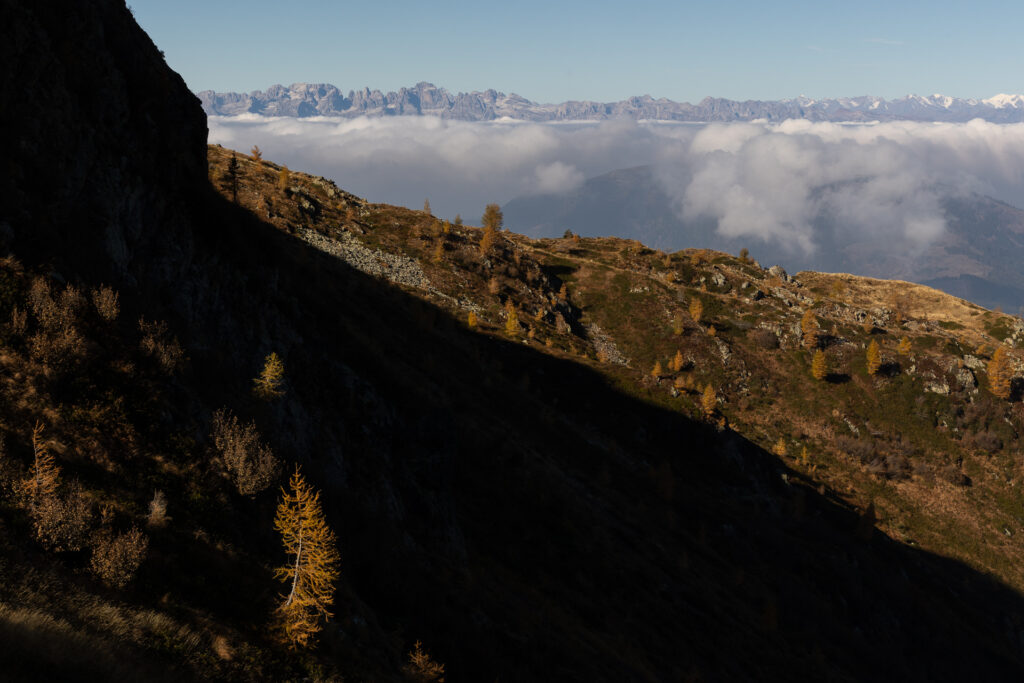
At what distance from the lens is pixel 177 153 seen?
26.5m

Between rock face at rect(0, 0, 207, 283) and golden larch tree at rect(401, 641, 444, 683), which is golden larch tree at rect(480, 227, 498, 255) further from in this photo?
golden larch tree at rect(401, 641, 444, 683)

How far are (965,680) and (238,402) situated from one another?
7513 centimetres

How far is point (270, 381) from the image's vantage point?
902 inches

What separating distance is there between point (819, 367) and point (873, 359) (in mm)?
11125

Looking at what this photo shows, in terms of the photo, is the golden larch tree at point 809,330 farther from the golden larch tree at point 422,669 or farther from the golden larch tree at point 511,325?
the golden larch tree at point 422,669

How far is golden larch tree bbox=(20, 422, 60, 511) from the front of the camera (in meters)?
12.8

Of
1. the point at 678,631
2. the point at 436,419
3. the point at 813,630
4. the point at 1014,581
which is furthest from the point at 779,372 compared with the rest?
the point at 436,419

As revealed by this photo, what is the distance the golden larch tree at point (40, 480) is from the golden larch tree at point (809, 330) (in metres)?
127

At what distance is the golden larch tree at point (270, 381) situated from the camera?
73.2 feet

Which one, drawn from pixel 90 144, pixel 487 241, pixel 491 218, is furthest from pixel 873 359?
pixel 90 144

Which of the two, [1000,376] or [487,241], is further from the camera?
[487,241]

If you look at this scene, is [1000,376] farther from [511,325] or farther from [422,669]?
[422,669]

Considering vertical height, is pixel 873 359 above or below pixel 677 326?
below

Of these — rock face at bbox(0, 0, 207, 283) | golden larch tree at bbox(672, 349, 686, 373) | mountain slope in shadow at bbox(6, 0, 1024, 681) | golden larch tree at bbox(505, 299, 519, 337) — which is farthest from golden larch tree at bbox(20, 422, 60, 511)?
golden larch tree at bbox(672, 349, 686, 373)
